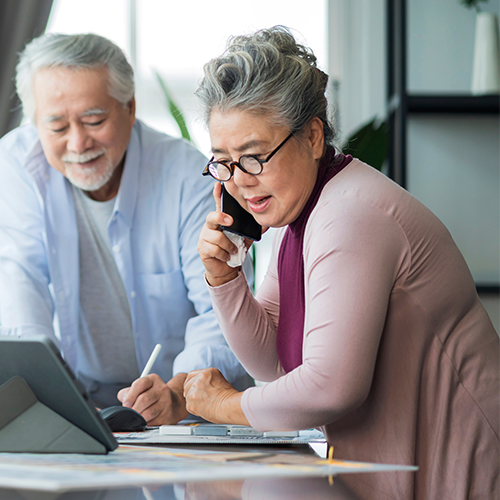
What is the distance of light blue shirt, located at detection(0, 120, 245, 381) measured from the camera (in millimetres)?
1719

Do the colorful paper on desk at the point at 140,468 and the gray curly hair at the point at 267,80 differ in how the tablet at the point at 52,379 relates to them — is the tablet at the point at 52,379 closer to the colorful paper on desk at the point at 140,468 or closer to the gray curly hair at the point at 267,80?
the colorful paper on desk at the point at 140,468

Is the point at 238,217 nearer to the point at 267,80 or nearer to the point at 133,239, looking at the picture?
the point at 267,80

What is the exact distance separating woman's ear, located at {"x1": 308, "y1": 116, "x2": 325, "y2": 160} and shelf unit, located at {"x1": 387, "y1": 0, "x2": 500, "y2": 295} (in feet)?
5.67

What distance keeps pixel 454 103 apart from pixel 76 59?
1.89 metres

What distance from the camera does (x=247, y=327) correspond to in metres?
1.20

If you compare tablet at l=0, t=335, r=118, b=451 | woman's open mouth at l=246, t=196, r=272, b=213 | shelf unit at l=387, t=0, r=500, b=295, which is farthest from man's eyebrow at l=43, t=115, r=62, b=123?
shelf unit at l=387, t=0, r=500, b=295

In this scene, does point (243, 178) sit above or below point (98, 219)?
above

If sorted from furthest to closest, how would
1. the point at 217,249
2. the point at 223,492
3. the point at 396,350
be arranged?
the point at 217,249 < the point at 396,350 < the point at 223,492

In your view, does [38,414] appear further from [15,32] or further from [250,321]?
[15,32]

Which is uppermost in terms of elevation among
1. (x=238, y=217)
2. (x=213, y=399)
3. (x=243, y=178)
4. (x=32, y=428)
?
(x=243, y=178)

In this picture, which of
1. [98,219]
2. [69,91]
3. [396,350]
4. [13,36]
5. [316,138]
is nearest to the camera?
[396,350]

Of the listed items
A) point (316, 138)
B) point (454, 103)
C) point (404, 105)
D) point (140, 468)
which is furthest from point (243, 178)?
point (454, 103)

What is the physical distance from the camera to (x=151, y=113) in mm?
3305

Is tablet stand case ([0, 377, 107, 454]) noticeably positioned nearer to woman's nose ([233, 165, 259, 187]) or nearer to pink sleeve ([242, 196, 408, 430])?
pink sleeve ([242, 196, 408, 430])
